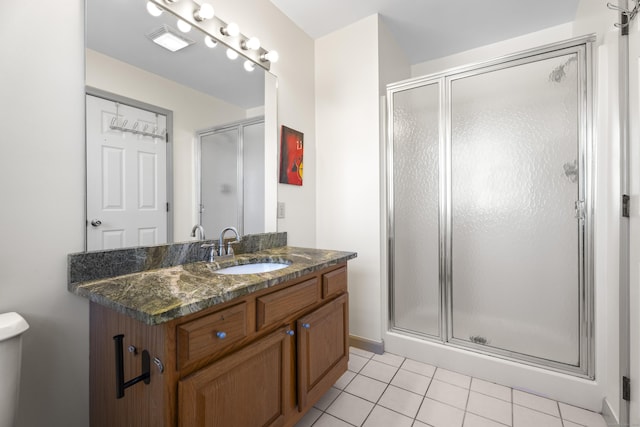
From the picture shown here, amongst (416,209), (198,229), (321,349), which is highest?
(416,209)

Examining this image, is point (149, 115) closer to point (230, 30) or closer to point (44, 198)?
point (44, 198)

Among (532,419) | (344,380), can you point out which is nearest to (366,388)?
(344,380)

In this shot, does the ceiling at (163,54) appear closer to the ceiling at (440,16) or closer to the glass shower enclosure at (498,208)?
the ceiling at (440,16)

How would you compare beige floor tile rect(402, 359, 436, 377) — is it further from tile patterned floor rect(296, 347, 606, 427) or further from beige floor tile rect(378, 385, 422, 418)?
beige floor tile rect(378, 385, 422, 418)

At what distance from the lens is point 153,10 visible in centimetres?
134

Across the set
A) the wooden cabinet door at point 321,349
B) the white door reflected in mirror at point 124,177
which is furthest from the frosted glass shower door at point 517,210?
the white door reflected in mirror at point 124,177

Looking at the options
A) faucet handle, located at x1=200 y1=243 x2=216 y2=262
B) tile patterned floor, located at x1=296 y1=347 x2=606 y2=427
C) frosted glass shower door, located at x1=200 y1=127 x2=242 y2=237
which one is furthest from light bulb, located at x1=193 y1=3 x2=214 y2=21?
tile patterned floor, located at x1=296 y1=347 x2=606 y2=427

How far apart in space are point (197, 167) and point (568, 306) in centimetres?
229

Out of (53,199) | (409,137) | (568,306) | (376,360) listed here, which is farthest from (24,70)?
(568,306)

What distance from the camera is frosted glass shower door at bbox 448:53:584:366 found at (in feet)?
5.53

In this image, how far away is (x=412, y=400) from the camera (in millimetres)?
1661

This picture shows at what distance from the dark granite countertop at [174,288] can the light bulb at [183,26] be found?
121 centimetres

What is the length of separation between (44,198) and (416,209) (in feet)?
6.82

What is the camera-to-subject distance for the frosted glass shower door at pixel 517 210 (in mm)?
1686
